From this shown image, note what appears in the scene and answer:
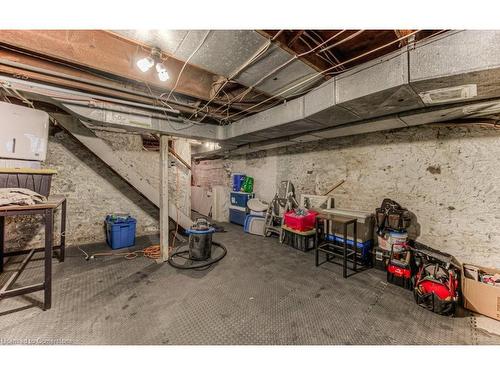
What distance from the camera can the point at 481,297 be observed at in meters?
2.01

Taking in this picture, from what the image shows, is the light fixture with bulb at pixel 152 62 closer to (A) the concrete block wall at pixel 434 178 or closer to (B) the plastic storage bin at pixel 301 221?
(B) the plastic storage bin at pixel 301 221

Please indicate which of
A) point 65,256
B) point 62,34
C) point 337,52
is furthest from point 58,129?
point 337,52

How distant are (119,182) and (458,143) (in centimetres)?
584

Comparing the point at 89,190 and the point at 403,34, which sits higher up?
the point at 403,34

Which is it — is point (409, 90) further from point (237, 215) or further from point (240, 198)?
point (237, 215)

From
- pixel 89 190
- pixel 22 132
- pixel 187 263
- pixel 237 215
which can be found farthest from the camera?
pixel 237 215

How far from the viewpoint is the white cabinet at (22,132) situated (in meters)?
2.24

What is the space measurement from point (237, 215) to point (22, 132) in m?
4.42

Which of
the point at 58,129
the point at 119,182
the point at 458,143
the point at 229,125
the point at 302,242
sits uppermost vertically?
the point at 229,125

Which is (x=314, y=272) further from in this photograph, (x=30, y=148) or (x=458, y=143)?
(x=30, y=148)

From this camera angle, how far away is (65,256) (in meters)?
3.27

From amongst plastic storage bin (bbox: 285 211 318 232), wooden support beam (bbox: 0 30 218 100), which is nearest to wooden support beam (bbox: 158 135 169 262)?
wooden support beam (bbox: 0 30 218 100)

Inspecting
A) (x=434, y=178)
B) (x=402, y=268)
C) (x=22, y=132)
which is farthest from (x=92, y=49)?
(x=434, y=178)

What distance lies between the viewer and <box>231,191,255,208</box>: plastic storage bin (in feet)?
18.2
